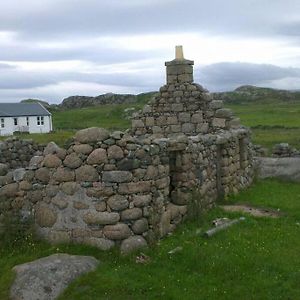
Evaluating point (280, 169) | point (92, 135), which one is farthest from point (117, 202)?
point (280, 169)

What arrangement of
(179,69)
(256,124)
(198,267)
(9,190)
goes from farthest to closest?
1. (256,124)
2. (179,69)
3. (9,190)
4. (198,267)

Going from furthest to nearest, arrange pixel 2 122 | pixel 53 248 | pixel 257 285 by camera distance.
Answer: pixel 2 122 → pixel 53 248 → pixel 257 285

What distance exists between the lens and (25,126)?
305 ft

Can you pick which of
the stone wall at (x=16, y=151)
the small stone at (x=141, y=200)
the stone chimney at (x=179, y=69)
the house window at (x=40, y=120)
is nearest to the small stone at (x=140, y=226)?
the small stone at (x=141, y=200)

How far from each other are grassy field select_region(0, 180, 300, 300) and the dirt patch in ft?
4.91

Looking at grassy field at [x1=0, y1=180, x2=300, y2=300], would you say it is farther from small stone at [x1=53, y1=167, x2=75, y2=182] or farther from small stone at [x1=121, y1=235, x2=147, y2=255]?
small stone at [x1=53, y1=167, x2=75, y2=182]

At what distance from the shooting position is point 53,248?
40.2 feet

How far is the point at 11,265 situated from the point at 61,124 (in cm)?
8482

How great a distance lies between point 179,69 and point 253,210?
644 cm

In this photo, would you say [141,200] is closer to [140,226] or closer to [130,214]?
[130,214]

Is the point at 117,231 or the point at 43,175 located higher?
the point at 43,175

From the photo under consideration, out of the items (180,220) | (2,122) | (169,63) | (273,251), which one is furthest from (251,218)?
(2,122)

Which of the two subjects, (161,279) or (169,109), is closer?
(161,279)

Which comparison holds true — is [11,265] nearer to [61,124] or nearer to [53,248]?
[53,248]
